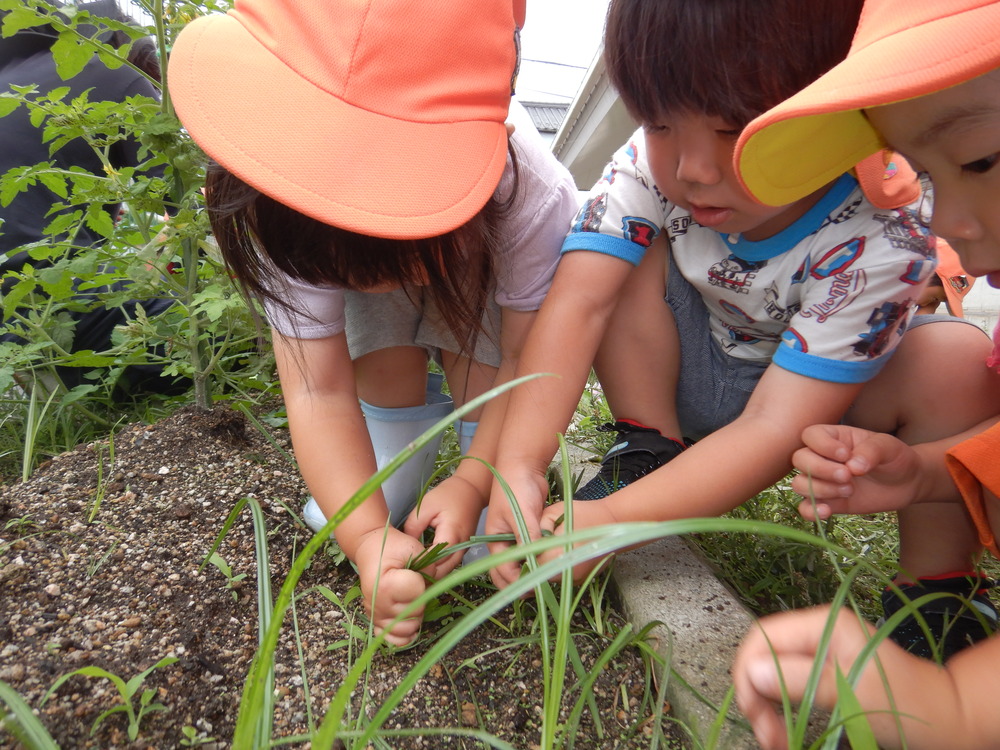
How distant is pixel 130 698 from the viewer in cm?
76

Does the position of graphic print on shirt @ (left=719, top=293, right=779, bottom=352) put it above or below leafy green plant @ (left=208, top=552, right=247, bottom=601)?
above

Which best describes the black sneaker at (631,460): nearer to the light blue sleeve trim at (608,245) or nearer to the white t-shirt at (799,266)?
the white t-shirt at (799,266)

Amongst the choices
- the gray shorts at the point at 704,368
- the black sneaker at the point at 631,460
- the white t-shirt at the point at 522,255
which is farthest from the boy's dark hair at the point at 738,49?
the black sneaker at the point at 631,460

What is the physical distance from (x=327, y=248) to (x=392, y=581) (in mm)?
445

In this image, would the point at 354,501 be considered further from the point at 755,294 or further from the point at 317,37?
the point at 755,294

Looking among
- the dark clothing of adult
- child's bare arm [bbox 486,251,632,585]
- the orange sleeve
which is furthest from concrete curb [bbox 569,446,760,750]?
the dark clothing of adult

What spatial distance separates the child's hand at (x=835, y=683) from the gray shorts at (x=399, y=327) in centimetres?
90

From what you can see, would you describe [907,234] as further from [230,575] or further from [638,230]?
[230,575]

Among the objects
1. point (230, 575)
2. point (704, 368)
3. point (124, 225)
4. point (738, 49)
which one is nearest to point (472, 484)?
point (230, 575)

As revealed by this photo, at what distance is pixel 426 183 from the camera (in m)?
0.77

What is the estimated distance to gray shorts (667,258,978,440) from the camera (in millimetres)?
1267

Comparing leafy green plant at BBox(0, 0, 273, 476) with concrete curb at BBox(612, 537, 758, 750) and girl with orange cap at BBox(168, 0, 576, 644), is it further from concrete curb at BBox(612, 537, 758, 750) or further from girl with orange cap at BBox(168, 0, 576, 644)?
concrete curb at BBox(612, 537, 758, 750)

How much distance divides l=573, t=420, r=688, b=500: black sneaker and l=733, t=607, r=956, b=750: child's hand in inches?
22.8

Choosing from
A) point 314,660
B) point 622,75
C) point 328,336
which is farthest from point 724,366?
point 314,660
